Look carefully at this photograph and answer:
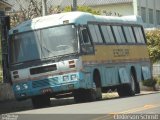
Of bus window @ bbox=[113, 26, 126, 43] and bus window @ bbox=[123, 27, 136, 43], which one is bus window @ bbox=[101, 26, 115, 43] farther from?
bus window @ bbox=[123, 27, 136, 43]

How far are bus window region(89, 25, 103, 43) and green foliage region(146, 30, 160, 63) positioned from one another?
20240 mm

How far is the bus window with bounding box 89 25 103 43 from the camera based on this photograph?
27.0 m

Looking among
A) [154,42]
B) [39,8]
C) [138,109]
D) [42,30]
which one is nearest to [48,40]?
[42,30]

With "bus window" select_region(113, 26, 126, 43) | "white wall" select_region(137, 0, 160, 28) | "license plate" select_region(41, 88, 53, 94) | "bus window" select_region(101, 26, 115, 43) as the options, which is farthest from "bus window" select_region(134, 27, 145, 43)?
"white wall" select_region(137, 0, 160, 28)

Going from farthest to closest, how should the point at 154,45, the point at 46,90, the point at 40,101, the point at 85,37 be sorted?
1. the point at 154,45
2. the point at 40,101
3. the point at 85,37
4. the point at 46,90

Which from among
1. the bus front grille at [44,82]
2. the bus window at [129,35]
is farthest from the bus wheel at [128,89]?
the bus front grille at [44,82]

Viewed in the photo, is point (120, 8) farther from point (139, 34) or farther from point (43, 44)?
point (43, 44)

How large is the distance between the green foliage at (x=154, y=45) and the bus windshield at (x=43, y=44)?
22.8 m

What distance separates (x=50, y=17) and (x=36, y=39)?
1086mm

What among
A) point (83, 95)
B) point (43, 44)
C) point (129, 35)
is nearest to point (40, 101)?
point (83, 95)

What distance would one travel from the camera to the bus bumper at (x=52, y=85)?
25.0 meters

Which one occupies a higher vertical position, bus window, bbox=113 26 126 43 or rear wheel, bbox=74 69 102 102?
bus window, bbox=113 26 126 43

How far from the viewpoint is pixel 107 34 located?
1136 inches

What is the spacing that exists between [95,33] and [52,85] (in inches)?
134
